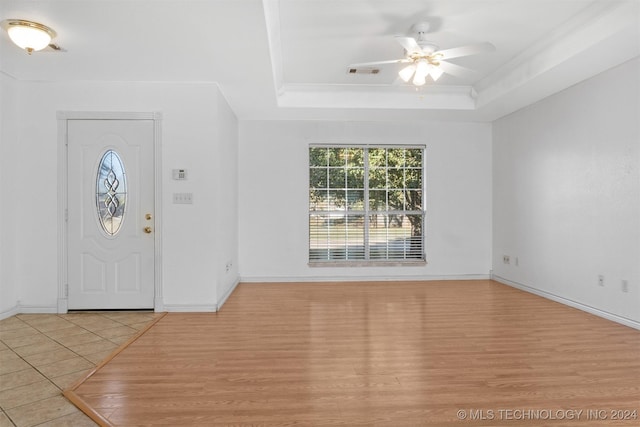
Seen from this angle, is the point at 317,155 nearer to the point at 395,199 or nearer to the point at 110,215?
the point at 395,199

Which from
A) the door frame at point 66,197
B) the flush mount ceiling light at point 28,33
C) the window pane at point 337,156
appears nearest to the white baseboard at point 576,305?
the window pane at point 337,156

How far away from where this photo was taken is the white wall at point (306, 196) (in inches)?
226

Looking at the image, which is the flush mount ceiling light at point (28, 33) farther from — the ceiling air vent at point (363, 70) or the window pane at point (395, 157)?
the window pane at point (395, 157)

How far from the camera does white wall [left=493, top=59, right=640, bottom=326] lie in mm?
3516

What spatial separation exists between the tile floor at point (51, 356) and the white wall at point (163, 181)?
16.8 inches

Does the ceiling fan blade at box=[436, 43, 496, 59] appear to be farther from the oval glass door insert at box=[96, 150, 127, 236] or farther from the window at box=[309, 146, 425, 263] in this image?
the oval glass door insert at box=[96, 150, 127, 236]

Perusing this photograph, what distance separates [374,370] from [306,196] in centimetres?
365

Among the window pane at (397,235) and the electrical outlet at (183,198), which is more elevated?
the electrical outlet at (183,198)

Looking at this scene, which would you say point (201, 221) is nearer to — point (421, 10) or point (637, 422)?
point (421, 10)

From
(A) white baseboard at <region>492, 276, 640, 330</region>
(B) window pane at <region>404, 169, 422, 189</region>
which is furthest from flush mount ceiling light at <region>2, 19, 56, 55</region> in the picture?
(A) white baseboard at <region>492, 276, 640, 330</region>

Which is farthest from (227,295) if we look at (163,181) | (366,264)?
(366,264)

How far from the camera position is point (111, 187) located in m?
4.03

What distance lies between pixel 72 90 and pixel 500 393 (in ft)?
16.6

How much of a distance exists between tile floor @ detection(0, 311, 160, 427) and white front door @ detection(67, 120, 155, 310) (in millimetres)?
258
